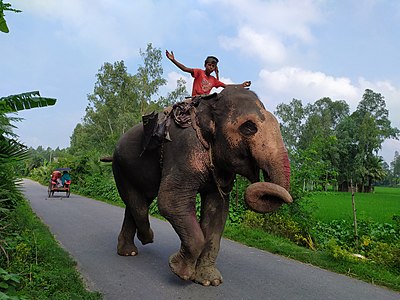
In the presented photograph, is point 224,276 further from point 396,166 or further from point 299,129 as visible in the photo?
point 396,166

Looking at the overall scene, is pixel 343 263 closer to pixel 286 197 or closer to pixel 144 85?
pixel 286 197

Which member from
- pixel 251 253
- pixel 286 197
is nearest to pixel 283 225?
pixel 251 253

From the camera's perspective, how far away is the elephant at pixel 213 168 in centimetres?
292

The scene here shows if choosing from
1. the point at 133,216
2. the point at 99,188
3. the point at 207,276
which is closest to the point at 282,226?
the point at 133,216

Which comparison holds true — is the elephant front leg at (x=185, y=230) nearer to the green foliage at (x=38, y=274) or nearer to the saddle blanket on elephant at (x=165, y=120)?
the saddle blanket on elephant at (x=165, y=120)

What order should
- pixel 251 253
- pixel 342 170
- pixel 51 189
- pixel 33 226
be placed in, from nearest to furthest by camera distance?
pixel 251 253
pixel 33 226
pixel 51 189
pixel 342 170

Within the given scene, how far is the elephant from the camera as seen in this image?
2922 mm

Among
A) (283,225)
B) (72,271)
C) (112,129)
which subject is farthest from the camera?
(112,129)

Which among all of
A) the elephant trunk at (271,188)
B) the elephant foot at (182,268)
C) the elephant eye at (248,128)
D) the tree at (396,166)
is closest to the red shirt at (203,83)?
the elephant eye at (248,128)

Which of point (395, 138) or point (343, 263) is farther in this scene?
point (395, 138)

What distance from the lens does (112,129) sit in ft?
96.6

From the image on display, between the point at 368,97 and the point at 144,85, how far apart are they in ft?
102

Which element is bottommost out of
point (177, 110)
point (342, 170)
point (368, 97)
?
point (177, 110)

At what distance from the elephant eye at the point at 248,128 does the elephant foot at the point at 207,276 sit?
152cm
